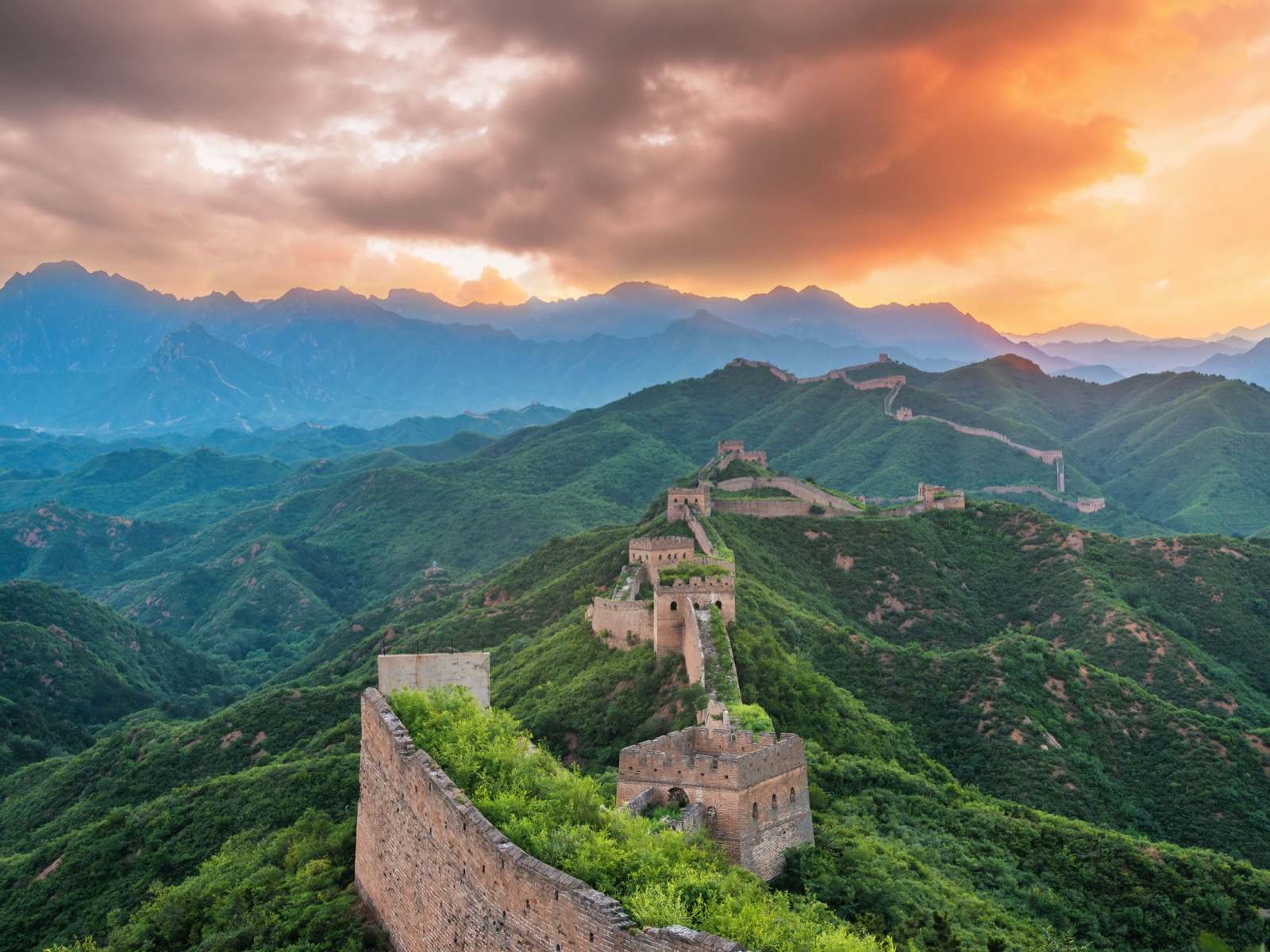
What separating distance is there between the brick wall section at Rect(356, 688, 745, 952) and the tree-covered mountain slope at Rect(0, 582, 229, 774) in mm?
70606

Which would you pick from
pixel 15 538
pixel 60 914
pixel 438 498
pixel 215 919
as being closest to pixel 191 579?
pixel 438 498

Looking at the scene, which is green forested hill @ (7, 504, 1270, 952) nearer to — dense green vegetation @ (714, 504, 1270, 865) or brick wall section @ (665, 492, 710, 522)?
dense green vegetation @ (714, 504, 1270, 865)

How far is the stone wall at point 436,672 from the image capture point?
79.9 ft

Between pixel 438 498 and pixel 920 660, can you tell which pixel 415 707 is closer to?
pixel 920 660

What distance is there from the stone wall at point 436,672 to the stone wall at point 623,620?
16544 millimetres

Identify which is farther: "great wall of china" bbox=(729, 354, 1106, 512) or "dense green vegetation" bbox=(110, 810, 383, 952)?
"great wall of china" bbox=(729, 354, 1106, 512)

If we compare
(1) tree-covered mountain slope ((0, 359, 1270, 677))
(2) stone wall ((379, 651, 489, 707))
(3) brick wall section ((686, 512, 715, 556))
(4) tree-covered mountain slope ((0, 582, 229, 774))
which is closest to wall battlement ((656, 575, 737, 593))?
(2) stone wall ((379, 651, 489, 707))

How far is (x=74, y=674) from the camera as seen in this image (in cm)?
9375

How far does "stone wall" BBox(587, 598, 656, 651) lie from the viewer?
44078 mm

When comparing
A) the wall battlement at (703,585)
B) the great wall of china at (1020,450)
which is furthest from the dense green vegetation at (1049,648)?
the great wall of china at (1020,450)

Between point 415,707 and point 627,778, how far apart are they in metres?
5.92

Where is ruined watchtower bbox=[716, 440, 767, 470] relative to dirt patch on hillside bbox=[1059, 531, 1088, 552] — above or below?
above

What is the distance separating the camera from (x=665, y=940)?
31.6 feet

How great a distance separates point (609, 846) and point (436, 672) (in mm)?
13409
